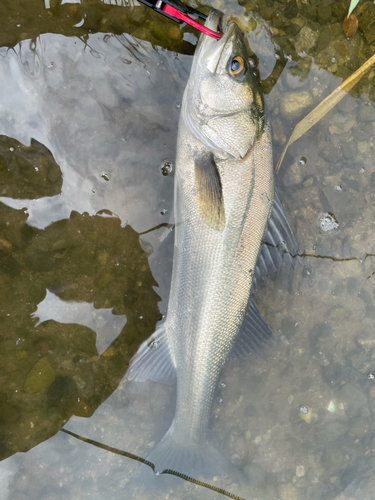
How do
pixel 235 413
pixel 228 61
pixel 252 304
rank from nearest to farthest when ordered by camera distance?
pixel 228 61 → pixel 252 304 → pixel 235 413

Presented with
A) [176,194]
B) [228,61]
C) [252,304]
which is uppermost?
[228,61]

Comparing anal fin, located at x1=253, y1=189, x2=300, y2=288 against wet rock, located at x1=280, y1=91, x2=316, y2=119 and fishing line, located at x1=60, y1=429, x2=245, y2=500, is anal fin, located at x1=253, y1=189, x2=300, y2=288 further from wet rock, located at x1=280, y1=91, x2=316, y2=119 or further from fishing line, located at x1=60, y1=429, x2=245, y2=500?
fishing line, located at x1=60, y1=429, x2=245, y2=500

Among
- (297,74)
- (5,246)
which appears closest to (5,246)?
(5,246)

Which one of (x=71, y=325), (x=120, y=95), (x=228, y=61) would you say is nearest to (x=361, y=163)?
(x=228, y=61)

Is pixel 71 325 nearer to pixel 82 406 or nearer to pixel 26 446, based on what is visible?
pixel 82 406

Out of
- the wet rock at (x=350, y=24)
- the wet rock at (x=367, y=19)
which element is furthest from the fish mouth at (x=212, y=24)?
the wet rock at (x=367, y=19)

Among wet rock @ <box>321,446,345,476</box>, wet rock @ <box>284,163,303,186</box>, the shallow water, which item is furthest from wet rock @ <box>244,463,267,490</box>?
wet rock @ <box>284,163,303,186</box>

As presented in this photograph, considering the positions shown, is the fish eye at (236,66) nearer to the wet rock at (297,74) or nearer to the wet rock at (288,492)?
the wet rock at (297,74)
